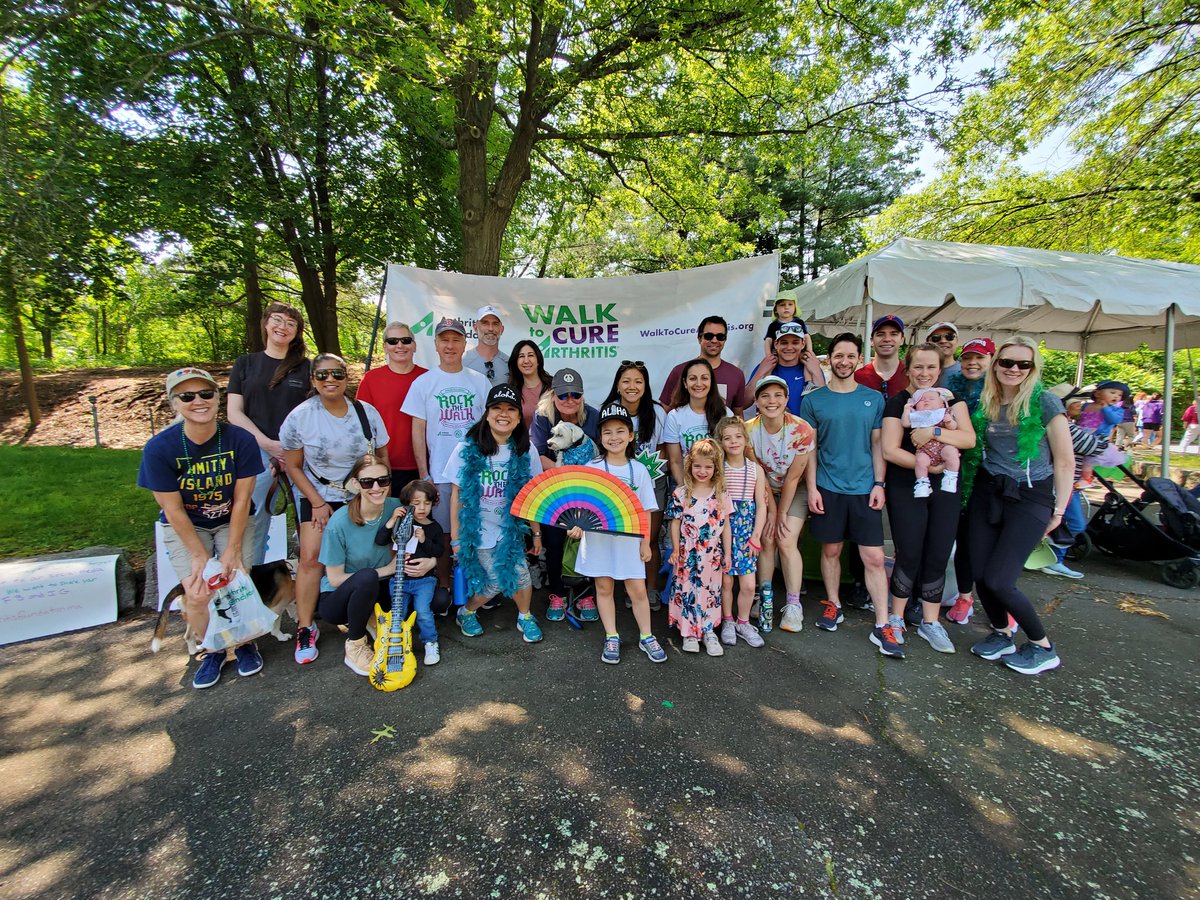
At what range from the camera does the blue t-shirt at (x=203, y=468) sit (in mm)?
2887

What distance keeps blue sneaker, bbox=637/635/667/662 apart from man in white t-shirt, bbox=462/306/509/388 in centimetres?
248

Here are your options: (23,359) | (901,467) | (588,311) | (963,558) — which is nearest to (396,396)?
(588,311)

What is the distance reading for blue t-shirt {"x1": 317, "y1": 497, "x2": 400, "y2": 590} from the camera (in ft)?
10.7

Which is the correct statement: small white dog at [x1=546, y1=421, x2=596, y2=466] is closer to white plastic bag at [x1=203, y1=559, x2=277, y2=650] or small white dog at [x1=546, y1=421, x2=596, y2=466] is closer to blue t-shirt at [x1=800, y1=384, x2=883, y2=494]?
blue t-shirt at [x1=800, y1=384, x2=883, y2=494]

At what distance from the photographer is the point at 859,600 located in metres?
4.28

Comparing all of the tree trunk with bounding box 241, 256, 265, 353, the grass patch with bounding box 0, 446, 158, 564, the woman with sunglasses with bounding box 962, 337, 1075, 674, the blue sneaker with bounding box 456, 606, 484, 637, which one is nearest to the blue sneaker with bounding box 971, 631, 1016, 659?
the woman with sunglasses with bounding box 962, 337, 1075, 674

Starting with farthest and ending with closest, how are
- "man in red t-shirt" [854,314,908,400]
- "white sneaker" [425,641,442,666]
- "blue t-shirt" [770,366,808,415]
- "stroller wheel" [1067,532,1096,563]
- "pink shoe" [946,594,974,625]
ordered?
"stroller wheel" [1067,532,1096,563]
"blue t-shirt" [770,366,808,415]
"man in red t-shirt" [854,314,908,400]
"pink shoe" [946,594,974,625]
"white sneaker" [425,641,442,666]

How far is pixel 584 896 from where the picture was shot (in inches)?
71.5

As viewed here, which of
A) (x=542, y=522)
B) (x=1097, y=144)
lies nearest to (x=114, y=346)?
(x=542, y=522)

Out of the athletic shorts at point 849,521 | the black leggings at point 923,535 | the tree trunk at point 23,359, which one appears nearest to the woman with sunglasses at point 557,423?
the athletic shorts at point 849,521

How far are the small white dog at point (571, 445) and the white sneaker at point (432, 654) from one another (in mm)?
1464

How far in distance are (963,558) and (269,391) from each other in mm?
5106

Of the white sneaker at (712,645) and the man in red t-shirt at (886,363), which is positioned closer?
the white sneaker at (712,645)

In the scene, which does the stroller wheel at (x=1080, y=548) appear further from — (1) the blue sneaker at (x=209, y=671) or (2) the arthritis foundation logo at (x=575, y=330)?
(1) the blue sneaker at (x=209, y=671)
